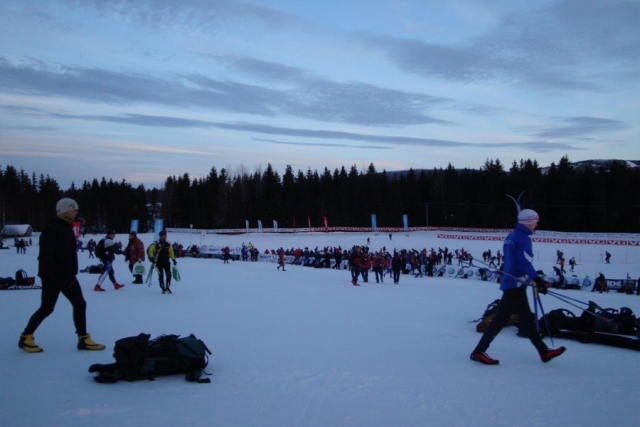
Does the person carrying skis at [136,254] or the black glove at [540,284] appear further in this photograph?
the person carrying skis at [136,254]

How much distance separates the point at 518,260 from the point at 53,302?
5.33 meters

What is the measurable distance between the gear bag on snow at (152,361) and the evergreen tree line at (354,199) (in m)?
79.3

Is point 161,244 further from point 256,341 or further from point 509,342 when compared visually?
point 509,342

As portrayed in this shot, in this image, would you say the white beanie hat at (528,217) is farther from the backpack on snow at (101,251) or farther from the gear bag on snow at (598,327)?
the backpack on snow at (101,251)

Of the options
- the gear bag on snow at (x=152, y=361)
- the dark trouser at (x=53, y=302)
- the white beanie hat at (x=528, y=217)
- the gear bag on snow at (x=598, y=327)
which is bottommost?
the gear bag on snow at (x=598, y=327)

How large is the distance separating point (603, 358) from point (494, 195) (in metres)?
85.5

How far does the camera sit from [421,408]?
→ 3.99m

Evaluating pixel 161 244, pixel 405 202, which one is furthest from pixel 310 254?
pixel 405 202

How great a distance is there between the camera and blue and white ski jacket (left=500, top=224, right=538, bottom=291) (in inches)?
213

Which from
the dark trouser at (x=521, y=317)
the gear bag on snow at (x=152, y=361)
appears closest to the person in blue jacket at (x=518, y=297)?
the dark trouser at (x=521, y=317)

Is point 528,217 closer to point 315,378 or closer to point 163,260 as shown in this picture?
point 315,378

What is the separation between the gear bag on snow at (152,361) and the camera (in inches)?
180

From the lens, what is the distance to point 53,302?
5.45 m

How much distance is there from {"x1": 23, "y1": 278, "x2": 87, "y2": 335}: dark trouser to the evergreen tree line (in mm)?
78510
